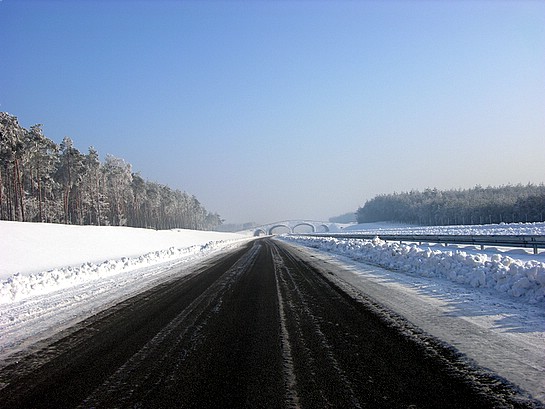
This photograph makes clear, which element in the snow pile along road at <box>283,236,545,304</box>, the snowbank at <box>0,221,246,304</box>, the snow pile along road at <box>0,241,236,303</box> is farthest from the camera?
the snowbank at <box>0,221,246,304</box>

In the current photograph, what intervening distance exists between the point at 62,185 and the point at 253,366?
262 feet

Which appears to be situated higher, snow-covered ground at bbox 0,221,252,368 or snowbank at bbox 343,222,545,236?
snow-covered ground at bbox 0,221,252,368

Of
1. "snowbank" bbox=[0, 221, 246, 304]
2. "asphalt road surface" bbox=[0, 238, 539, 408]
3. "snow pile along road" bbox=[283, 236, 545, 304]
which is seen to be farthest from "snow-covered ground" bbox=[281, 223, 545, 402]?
"snowbank" bbox=[0, 221, 246, 304]

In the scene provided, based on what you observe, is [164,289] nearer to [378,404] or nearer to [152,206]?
[378,404]

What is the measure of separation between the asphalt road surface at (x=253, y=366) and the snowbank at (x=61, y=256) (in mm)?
7547

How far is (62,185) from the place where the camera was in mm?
72375

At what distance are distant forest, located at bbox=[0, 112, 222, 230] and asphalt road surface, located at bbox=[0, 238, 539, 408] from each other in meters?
49.1

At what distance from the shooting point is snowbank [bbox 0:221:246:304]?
43.6 feet

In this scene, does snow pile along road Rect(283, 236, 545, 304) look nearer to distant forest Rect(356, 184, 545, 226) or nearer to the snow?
the snow

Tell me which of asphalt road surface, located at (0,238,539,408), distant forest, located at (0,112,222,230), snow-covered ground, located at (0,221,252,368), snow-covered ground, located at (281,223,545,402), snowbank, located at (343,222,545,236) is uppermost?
distant forest, located at (0,112,222,230)

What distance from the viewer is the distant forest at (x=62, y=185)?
49.4 meters

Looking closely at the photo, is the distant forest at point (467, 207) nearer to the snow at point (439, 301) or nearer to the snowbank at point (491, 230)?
the snowbank at point (491, 230)

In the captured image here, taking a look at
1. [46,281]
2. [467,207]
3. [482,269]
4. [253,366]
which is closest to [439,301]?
[482,269]

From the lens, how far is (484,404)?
3.23 meters
